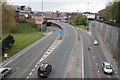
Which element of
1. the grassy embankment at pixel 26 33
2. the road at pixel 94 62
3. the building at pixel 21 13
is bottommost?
the road at pixel 94 62

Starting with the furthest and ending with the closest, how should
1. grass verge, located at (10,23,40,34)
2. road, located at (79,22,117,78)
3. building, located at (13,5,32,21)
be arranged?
1. building, located at (13,5,32,21)
2. grass verge, located at (10,23,40,34)
3. road, located at (79,22,117,78)

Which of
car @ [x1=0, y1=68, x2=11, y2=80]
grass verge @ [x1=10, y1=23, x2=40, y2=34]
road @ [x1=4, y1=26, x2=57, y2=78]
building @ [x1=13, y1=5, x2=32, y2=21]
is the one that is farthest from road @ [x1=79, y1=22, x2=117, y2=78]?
building @ [x1=13, y1=5, x2=32, y2=21]

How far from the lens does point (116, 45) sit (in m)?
48.6

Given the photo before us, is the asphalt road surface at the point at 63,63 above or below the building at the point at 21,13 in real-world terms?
below

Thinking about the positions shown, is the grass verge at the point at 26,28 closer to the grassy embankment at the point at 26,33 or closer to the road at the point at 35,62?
the grassy embankment at the point at 26,33

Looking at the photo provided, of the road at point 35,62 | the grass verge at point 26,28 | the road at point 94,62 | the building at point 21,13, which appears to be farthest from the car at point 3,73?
the building at point 21,13

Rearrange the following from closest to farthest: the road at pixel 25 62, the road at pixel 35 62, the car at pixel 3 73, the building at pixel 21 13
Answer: the car at pixel 3 73 → the road at pixel 35 62 → the road at pixel 25 62 → the building at pixel 21 13

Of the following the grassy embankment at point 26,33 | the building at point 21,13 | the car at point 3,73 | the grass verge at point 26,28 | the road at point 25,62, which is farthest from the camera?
the building at point 21,13

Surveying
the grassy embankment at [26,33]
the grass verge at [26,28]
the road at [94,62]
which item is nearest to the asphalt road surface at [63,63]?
the road at [94,62]

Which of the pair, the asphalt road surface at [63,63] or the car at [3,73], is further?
the asphalt road surface at [63,63]

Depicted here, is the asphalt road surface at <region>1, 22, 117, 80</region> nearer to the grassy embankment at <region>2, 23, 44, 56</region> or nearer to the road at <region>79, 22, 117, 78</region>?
the road at <region>79, 22, 117, 78</region>

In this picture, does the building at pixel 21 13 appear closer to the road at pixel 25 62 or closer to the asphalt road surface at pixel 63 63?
the asphalt road surface at pixel 63 63

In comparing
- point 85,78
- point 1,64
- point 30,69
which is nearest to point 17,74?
point 30,69

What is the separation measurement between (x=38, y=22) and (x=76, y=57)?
74.1 m
